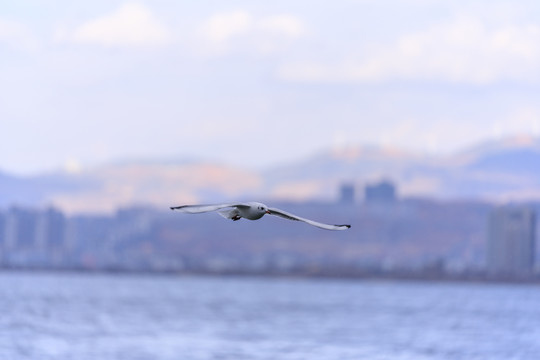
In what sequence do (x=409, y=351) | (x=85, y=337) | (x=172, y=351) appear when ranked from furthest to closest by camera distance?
1. (x=85, y=337)
2. (x=409, y=351)
3. (x=172, y=351)

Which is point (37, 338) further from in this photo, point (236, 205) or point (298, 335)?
point (236, 205)

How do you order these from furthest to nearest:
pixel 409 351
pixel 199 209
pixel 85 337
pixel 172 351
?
pixel 85 337
pixel 409 351
pixel 172 351
pixel 199 209

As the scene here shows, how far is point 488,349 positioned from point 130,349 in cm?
4325

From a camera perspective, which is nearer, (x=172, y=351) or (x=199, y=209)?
(x=199, y=209)

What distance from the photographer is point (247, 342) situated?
180375 millimetres

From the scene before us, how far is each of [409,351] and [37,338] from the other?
4214 cm

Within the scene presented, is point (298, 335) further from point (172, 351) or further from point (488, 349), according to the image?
point (172, 351)

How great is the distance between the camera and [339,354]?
6373 inches

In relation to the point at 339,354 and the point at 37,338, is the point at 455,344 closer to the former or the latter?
the point at 339,354

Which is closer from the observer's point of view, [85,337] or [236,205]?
[236,205]

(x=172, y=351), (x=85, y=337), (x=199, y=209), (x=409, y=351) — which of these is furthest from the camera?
(x=85, y=337)

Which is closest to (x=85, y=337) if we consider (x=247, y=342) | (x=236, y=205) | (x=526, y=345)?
(x=247, y=342)

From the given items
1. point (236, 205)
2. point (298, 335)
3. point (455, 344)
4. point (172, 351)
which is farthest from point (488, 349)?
point (236, 205)

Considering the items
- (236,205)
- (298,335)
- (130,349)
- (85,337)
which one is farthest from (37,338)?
(236,205)
